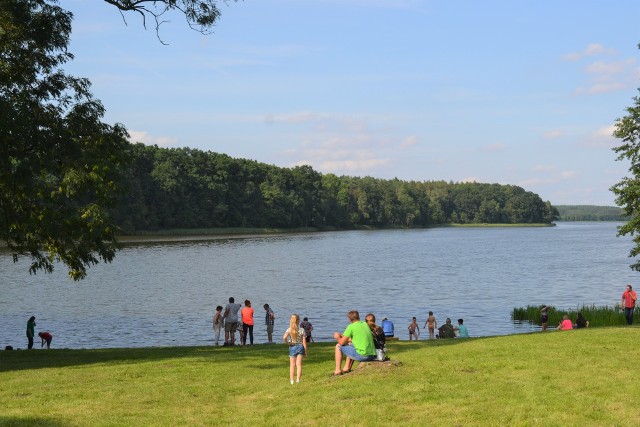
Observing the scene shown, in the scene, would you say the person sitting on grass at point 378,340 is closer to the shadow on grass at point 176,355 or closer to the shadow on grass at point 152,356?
the shadow on grass at point 176,355

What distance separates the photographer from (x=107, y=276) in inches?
2781

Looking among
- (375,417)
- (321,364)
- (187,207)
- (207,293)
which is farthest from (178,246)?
(375,417)

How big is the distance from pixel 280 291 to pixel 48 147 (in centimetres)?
3723

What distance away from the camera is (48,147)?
24.9 meters

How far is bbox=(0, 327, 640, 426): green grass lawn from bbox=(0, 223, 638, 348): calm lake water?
1568cm

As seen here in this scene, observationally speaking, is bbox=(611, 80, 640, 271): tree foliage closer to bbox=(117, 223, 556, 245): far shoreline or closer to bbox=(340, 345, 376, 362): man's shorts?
bbox=(340, 345, 376, 362): man's shorts

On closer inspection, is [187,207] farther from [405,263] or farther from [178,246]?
[405,263]

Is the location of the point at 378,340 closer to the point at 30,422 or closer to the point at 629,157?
the point at 30,422

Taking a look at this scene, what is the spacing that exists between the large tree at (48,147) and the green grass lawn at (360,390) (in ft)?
18.1

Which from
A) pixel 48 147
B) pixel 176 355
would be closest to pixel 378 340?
pixel 176 355

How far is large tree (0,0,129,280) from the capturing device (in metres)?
23.9

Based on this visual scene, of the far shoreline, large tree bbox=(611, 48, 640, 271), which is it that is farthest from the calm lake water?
the far shoreline

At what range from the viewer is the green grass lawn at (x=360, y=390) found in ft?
44.0

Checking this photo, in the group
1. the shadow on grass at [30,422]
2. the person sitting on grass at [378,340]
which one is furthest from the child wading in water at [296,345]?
the shadow on grass at [30,422]
